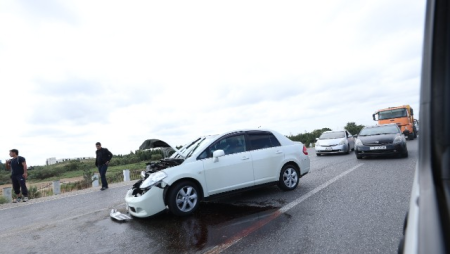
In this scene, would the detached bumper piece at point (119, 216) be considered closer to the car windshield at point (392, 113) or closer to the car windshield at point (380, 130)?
the car windshield at point (380, 130)

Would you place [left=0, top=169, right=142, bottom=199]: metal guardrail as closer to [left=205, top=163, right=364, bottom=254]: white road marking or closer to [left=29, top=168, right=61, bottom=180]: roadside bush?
[left=205, top=163, right=364, bottom=254]: white road marking

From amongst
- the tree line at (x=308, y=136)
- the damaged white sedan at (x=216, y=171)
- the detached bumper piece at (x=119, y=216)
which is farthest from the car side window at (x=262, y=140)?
the tree line at (x=308, y=136)

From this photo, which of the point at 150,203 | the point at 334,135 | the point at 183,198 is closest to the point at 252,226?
the point at 183,198

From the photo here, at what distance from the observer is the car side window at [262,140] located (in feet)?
20.3

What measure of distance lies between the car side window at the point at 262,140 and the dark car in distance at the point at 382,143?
679 centimetres

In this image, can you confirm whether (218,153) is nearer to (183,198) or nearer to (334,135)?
(183,198)

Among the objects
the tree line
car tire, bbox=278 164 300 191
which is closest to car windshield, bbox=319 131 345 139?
car tire, bbox=278 164 300 191

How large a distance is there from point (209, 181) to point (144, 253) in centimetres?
203

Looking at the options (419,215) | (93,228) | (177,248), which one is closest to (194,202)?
(177,248)

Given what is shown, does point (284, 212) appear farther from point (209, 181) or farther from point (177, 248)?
point (177, 248)

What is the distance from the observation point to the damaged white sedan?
4.88 meters

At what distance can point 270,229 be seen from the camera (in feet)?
13.0

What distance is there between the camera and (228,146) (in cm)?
585

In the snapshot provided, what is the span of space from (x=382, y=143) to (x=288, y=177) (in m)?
6.81
